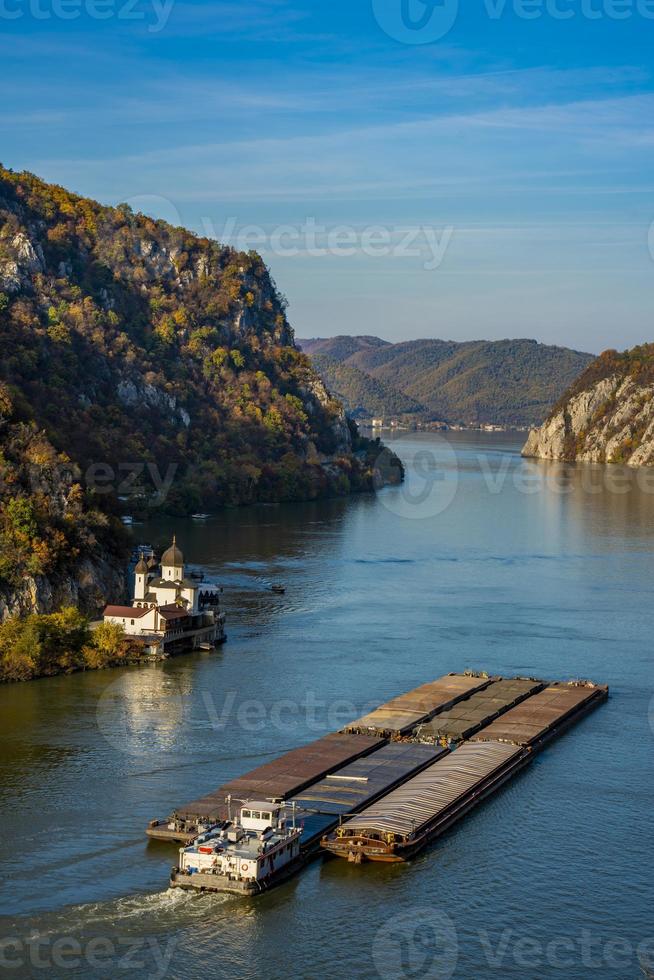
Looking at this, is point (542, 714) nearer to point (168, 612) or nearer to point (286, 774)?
point (286, 774)

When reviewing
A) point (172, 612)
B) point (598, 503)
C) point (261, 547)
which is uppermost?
point (598, 503)

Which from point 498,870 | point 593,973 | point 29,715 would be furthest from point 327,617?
point 593,973

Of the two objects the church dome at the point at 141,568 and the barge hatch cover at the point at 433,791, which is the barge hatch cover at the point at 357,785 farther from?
the church dome at the point at 141,568

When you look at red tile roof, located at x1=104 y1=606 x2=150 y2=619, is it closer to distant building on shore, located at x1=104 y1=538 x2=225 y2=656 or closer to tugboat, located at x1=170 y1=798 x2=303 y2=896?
distant building on shore, located at x1=104 y1=538 x2=225 y2=656

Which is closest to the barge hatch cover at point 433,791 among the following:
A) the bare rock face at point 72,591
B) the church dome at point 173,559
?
the bare rock face at point 72,591

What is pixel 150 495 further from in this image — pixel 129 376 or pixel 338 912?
pixel 338 912

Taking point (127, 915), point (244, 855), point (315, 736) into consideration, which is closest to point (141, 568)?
point (315, 736)
